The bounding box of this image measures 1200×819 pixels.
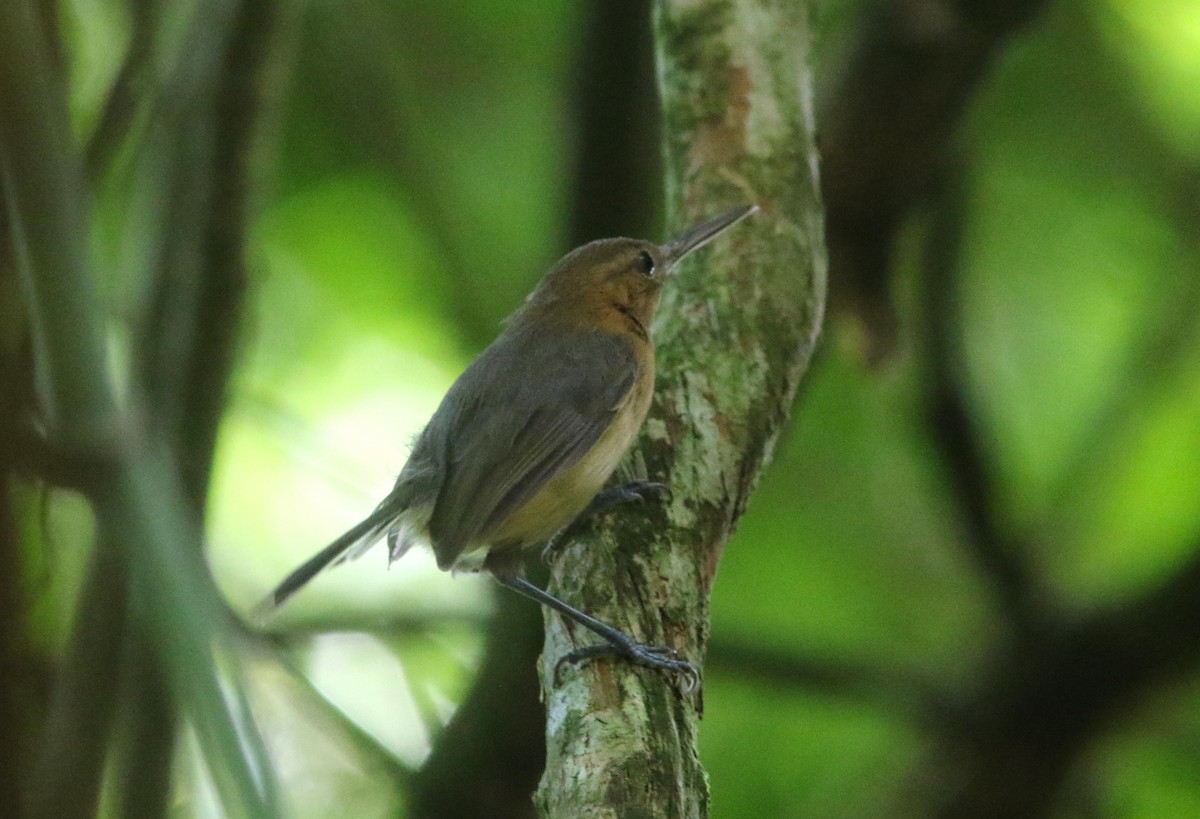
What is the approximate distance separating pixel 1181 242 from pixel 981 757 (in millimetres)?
2815

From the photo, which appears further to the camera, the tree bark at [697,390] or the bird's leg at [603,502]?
the bird's leg at [603,502]

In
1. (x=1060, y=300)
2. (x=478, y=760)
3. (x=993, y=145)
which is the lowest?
(x=478, y=760)

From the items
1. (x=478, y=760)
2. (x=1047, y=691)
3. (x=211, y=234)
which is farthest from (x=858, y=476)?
(x=211, y=234)

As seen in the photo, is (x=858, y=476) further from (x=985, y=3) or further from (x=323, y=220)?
(x=323, y=220)

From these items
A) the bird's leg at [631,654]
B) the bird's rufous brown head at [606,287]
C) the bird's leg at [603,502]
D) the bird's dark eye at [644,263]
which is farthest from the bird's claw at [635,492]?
the bird's dark eye at [644,263]

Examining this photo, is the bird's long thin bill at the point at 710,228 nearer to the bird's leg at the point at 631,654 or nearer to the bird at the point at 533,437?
the bird at the point at 533,437

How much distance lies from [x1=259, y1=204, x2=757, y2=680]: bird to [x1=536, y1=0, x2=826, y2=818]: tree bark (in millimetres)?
131

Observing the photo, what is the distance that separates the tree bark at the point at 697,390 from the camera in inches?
108

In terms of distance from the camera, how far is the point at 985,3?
5305 millimetres

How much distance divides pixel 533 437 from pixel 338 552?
738 mm

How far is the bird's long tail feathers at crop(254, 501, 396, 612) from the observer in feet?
11.6

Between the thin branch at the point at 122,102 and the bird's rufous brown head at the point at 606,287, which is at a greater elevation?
the bird's rufous brown head at the point at 606,287

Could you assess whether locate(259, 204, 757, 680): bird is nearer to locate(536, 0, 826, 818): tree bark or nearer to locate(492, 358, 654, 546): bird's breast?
locate(492, 358, 654, 546): bird's breast

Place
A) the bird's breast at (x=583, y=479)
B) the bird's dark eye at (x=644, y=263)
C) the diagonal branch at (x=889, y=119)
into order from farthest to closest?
the diagonal branch at (x=889, y=119)
the bird's dark eye at (x=644, y=263)
the bird's breast at (x=583, y=479)
